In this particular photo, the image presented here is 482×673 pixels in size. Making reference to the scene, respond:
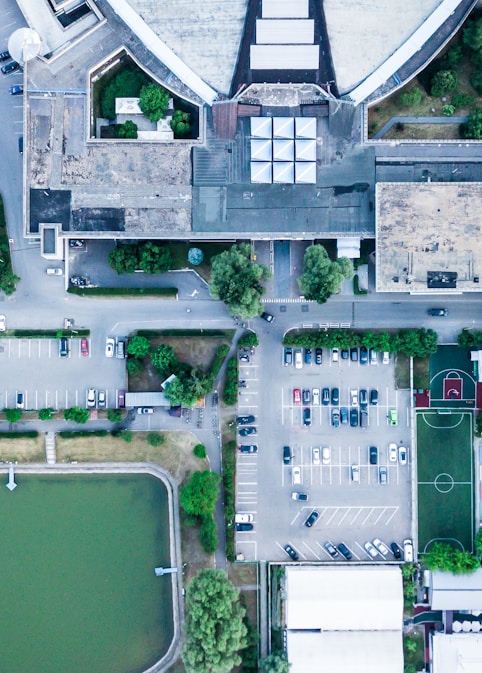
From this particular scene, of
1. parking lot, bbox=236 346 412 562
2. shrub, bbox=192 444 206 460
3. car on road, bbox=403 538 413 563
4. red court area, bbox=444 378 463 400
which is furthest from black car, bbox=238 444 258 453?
red court area, bbox=444 378 463 400

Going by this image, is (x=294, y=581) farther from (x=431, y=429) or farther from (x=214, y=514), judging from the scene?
(x=431, y=429)

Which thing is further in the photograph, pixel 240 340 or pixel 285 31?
pixel 240 340

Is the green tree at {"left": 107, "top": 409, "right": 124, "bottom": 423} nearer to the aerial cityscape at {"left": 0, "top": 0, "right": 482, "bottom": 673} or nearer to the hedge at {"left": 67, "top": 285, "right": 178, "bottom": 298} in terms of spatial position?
the aerial cityscape at {"left": 0, "top": 0, "right": 482, "bottom": 673}

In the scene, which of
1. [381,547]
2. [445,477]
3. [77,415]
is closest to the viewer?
[77,415]

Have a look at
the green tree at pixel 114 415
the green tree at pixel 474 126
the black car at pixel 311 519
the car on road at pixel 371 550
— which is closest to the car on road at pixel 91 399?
the green tree at pixel 114 415

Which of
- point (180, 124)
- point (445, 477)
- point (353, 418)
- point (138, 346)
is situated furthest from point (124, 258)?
point (445, 477)

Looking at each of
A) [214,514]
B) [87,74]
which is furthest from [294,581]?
[87,74]

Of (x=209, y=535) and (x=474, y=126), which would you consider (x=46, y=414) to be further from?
(x=474, y=126)
